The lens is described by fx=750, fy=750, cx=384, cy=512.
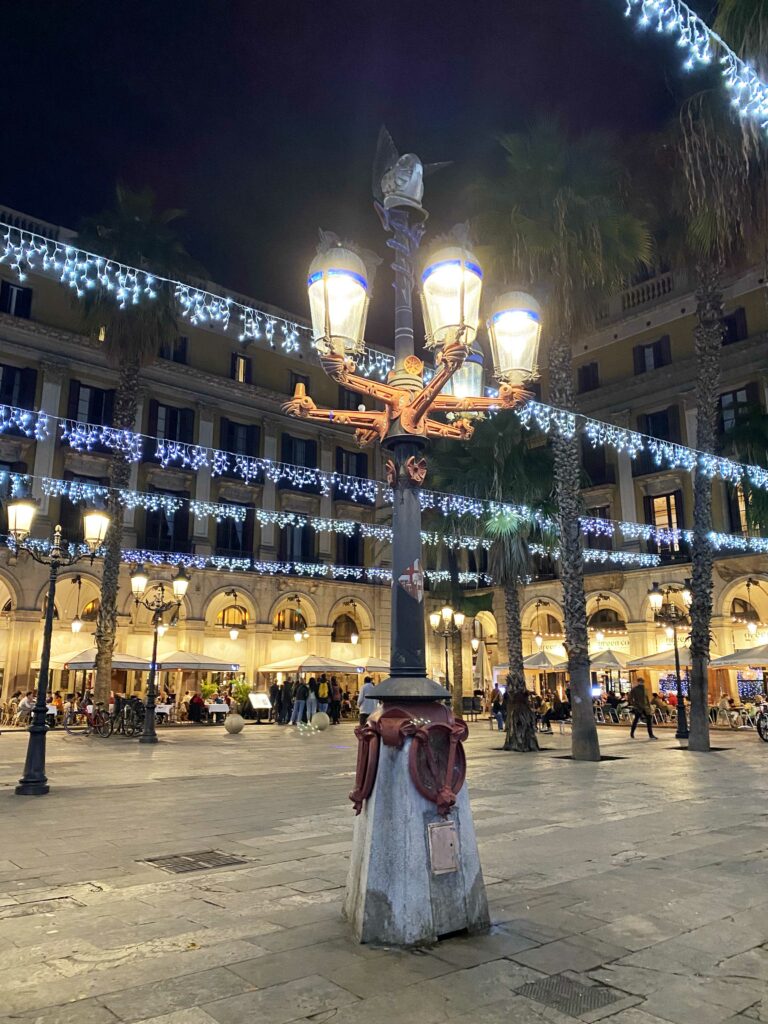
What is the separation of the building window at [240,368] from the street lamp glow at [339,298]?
31772 millimetres

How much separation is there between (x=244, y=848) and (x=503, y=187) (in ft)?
46.5

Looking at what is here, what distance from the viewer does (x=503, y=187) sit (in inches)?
634

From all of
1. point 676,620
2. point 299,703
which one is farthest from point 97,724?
point 676,620

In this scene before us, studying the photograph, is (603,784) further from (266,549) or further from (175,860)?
(266,549)

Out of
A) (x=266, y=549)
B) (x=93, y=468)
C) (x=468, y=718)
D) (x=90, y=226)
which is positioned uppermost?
(x=90, y=226)

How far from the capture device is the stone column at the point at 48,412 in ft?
97.8

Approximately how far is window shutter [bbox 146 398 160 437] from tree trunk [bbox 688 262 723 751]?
23.4 metres

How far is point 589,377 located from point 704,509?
2054 cm

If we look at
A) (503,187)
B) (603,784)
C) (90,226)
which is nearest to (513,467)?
(503,187)

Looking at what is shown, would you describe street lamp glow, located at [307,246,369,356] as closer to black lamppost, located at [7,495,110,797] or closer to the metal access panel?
the metal access panel

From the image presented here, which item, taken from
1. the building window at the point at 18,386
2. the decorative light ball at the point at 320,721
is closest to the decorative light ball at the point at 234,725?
the decorative light ball at the point at 320,721

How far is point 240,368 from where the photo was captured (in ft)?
121

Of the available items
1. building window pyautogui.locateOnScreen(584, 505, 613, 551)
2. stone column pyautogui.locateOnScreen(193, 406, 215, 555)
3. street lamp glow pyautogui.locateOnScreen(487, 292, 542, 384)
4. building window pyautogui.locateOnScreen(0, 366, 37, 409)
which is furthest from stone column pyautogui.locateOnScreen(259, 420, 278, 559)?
street lamp glow pyautogui.locateOnScreen(487, 292, 542, 384)

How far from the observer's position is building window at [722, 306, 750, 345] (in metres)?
30.0
